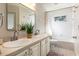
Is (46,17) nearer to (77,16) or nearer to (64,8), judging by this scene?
(64,8)

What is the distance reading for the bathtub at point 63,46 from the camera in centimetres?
176

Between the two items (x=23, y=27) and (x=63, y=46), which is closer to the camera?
(x=63, y=46)

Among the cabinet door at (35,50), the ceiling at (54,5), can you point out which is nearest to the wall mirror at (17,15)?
the ceiling at (54,5)

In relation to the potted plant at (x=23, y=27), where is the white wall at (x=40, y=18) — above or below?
above

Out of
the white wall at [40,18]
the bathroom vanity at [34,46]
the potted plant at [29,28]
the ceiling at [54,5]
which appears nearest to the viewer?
the bathroom vanity at [34,46]

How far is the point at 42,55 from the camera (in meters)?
1.77

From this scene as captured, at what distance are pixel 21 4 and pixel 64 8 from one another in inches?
24.6

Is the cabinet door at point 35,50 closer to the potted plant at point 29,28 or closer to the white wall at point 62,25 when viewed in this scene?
the potted plant at point 29,28

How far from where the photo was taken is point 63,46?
1801 mm

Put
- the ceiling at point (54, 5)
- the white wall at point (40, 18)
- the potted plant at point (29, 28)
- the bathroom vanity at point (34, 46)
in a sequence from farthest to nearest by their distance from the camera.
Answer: the potted plant at point (29, 28) < the white wall at point (40, 18) < the ceiling at point (54, 5) < the bathroom vanity at point (34, 46)

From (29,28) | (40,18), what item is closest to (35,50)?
(29,28)

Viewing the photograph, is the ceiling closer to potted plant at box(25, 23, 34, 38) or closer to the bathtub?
potted plant at box(25, 23, 34, 38)

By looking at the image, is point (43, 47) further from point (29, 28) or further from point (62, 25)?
point (62, 25)

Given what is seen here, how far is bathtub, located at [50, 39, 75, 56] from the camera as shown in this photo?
1756 mm
